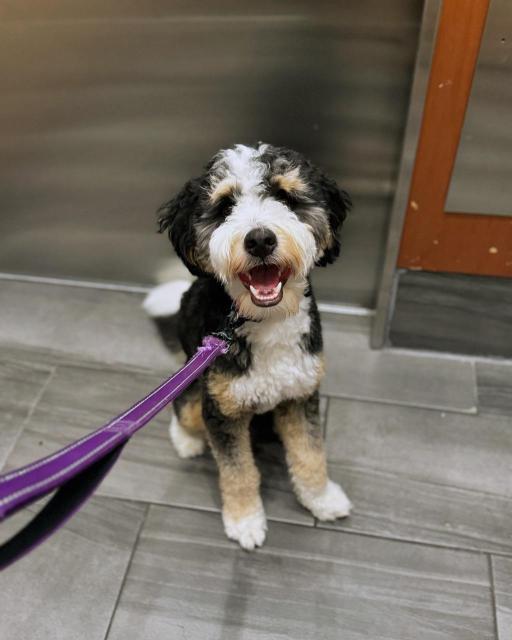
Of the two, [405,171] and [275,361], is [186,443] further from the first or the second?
[405,171]

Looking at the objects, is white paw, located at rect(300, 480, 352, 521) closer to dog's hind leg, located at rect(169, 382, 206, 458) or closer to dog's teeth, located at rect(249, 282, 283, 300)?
dog's hind leg, located at rect(169, 382, 206, 458)

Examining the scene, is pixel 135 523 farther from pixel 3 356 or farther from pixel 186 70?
pixel 186 70

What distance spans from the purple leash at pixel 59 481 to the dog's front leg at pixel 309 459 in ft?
1.93

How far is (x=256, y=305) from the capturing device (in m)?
1.12

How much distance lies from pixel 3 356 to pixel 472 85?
162cm

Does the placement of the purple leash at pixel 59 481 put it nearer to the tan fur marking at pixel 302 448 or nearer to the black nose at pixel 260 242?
the black nose at pixel 260 242

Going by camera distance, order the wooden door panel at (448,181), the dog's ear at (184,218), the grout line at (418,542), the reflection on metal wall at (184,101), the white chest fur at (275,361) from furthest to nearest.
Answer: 1. the reflection on metal wall at (184,101)
2. the grout line at (418,542)
3. the wooden door panel at (448,181)
4. the white chest fur at (275,361)
5. the dog's ear at (184,218)

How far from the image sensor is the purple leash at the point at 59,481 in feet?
2.43

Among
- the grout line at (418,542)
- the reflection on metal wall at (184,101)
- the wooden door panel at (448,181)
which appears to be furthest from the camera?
the reflection on metal wall at (184,101)

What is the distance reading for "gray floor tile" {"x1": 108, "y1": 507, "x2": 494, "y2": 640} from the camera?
1.36 m

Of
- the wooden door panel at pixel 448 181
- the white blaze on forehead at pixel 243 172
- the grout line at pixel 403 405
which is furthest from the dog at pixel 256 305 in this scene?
the wooden door panel at pixel 448 181

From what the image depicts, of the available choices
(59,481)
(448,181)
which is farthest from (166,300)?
(59,481)

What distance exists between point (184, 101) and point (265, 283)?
868 mm

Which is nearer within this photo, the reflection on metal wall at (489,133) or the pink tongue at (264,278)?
the pink tongue at (264,278)
